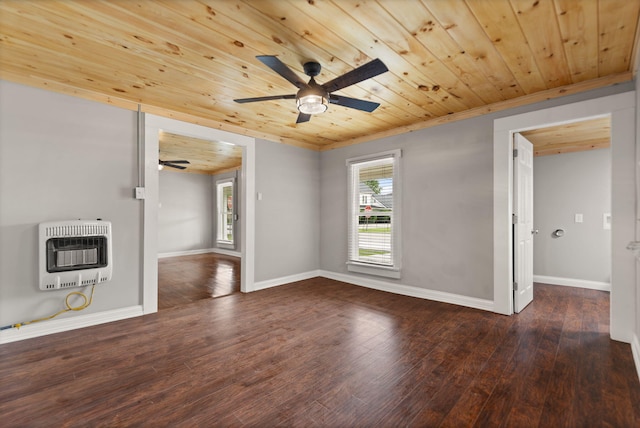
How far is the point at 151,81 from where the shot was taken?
2869 mm

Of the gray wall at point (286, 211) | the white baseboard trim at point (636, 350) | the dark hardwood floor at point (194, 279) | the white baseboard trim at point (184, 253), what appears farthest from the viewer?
the white baseboard trim at point (184, 253)

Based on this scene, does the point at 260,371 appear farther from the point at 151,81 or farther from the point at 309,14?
the point at 151,81

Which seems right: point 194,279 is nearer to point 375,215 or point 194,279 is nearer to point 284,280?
point 284,280

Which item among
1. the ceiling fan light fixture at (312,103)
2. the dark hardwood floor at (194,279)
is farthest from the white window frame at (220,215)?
the ceiling fan light fixture at (312,103)

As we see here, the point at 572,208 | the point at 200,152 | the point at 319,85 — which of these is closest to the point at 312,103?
the point at 319,85

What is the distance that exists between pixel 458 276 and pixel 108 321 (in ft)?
13.7

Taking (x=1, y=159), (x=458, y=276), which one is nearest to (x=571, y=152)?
(x=458, y=276)

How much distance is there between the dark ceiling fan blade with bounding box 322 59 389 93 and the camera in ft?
6.62

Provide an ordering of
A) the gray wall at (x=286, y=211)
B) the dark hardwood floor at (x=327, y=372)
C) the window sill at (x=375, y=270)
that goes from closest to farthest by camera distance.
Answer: the dark hardwood floor at (x=327, y=372), the window sill at (x=375, y=270), the gray wall at (x=286, y=211)

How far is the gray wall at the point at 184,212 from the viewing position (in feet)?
26.8

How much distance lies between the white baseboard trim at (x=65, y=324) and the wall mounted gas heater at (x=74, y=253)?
392mm

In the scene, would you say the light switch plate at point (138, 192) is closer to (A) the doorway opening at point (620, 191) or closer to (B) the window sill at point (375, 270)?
(B) the window sill at point (375, 270)

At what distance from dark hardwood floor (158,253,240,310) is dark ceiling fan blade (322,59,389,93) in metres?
3.29

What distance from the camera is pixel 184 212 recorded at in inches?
338
